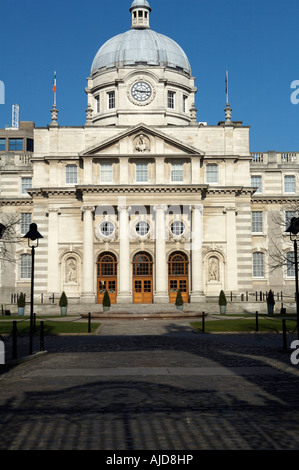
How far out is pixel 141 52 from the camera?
218 feet

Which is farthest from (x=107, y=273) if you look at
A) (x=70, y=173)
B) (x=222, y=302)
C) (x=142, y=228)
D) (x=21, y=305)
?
(x=222, y=302)

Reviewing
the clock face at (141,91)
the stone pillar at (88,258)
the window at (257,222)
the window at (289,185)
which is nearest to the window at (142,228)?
the stone pillar at (88,258)

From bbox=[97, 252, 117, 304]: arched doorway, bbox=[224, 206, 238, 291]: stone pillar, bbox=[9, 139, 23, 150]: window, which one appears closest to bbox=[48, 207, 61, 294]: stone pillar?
bbox=[97, 252, 117, 304]: arched doorway

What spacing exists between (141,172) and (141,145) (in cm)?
266

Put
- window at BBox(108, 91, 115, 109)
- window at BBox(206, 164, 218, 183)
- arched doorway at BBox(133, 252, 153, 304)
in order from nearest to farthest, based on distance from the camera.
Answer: arched doorway at BBox(133, 252, 153, 304)
window at BBox(206, 164, 218, 183)
window at BBox(108, 91, 115, 109)

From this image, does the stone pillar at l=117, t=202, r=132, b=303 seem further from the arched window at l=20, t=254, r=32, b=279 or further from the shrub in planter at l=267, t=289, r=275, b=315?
the shrub in planter at l=267, t=289, r=275, b=315

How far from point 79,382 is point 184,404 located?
140 inches

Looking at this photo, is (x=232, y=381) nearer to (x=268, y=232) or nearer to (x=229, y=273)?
(x=229, y=273)

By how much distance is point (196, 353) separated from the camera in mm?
19984

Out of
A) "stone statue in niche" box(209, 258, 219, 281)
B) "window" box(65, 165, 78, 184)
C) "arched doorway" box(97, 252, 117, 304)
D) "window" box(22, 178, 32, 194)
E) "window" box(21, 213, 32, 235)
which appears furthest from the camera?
"window" box(22, 178, 32, 194)

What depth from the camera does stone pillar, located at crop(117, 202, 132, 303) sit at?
5238cm

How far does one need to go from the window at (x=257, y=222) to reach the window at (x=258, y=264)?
278cm

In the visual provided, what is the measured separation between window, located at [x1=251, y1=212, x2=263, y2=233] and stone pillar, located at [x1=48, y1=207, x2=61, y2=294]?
21427 millimetres

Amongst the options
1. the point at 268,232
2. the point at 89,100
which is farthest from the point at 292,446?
Result: the point at 89,100
